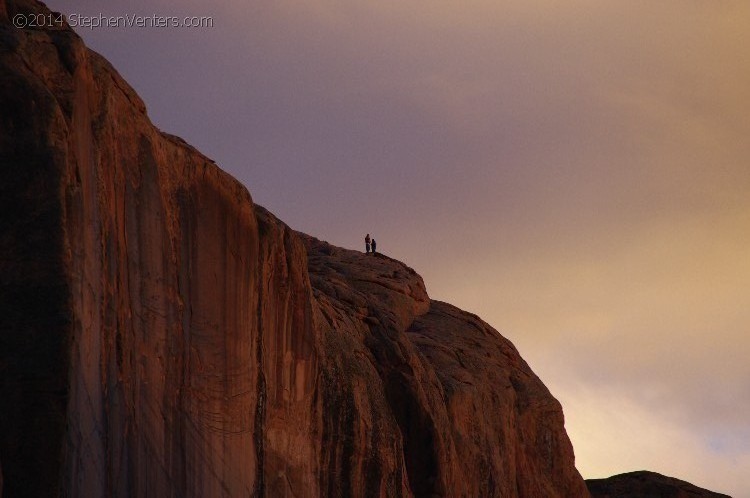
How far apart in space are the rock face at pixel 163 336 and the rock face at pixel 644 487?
21.9 m

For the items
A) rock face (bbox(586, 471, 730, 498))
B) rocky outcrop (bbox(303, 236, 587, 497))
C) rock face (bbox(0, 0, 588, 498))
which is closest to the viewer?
rock face (bbox(0, 0, 588, 498))

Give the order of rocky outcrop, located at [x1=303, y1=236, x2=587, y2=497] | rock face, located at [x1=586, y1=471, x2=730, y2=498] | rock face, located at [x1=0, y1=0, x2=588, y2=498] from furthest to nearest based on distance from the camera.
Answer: rock face, located at [x1=586, y1=471, x2=730, y2=498] → rocky outcrop, located at [x1=303, y1=236, x2=587, y2=497] → rock face, located at [x1=0, y1=0, x2=588, y2=498]

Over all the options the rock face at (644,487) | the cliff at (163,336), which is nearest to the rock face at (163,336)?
the cliff at (163,336)

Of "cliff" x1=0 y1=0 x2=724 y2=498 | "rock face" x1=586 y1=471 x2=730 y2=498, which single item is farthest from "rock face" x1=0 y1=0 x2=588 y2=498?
"rock face" x1=586 y1=471 x2=730 y2=498

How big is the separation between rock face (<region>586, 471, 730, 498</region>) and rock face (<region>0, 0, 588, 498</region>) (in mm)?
21897

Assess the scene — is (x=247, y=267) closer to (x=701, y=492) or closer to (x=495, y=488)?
(x=495, y=488)

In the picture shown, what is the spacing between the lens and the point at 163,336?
36.9 meters

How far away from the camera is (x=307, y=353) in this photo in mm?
45344

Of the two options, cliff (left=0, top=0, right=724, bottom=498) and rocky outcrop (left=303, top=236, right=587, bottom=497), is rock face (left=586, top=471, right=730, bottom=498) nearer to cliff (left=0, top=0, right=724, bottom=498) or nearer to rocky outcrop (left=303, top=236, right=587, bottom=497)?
rocky outcrop (left=303, top=236, right=587, bottom=497)

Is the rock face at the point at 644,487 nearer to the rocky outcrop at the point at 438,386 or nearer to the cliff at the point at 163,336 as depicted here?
the rocky outcrop at the point at 438,386

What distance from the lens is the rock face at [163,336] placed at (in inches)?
1233

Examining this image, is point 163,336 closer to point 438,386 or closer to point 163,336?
point 163,336

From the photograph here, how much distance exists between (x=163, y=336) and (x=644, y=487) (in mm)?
45279

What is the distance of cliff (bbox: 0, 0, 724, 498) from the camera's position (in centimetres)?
3131
